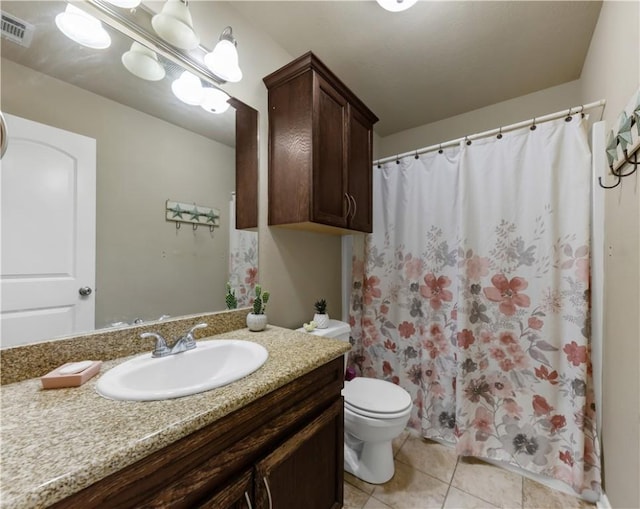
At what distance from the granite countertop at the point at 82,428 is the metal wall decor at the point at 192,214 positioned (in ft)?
1.98

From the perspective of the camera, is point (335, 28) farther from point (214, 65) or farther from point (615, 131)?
point (615, 131)

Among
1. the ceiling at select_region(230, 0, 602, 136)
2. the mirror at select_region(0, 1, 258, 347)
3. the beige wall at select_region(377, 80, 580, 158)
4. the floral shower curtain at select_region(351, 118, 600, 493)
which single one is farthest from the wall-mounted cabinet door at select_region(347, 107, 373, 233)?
the beige wall at select_region(377, 80, 580, 158)

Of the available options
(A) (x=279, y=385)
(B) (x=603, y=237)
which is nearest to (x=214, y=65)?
(A) (x=279, y=385)

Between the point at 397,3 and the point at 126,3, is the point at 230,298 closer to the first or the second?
the point at 126,3

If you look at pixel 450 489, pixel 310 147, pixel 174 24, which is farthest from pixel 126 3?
pixel 450 489

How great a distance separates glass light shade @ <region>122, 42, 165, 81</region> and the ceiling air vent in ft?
0.81

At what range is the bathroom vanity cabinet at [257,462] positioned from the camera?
53cm

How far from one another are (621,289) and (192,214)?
183cm

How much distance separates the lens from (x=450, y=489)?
1370 millimetres

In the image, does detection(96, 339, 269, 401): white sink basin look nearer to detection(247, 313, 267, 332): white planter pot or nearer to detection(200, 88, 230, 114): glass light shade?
detection(247, 313, 267, 332): white planter pot

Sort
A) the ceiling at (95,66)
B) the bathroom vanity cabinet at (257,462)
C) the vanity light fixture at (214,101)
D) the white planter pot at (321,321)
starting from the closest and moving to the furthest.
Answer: the bathroom vanity cabinet at (257,462) → the ceiling at (95,66) → the vanity light fixture at (214,101) → the white planter pot at (321,321)

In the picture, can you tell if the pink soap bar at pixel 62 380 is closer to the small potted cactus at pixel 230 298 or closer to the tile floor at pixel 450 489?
the small potted cactus at pixel 230 298

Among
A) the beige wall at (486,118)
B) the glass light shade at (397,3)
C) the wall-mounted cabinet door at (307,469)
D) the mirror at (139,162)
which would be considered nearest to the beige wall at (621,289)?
the beige wall at (486,118)

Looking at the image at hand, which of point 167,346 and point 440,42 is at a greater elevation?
point 440,42
